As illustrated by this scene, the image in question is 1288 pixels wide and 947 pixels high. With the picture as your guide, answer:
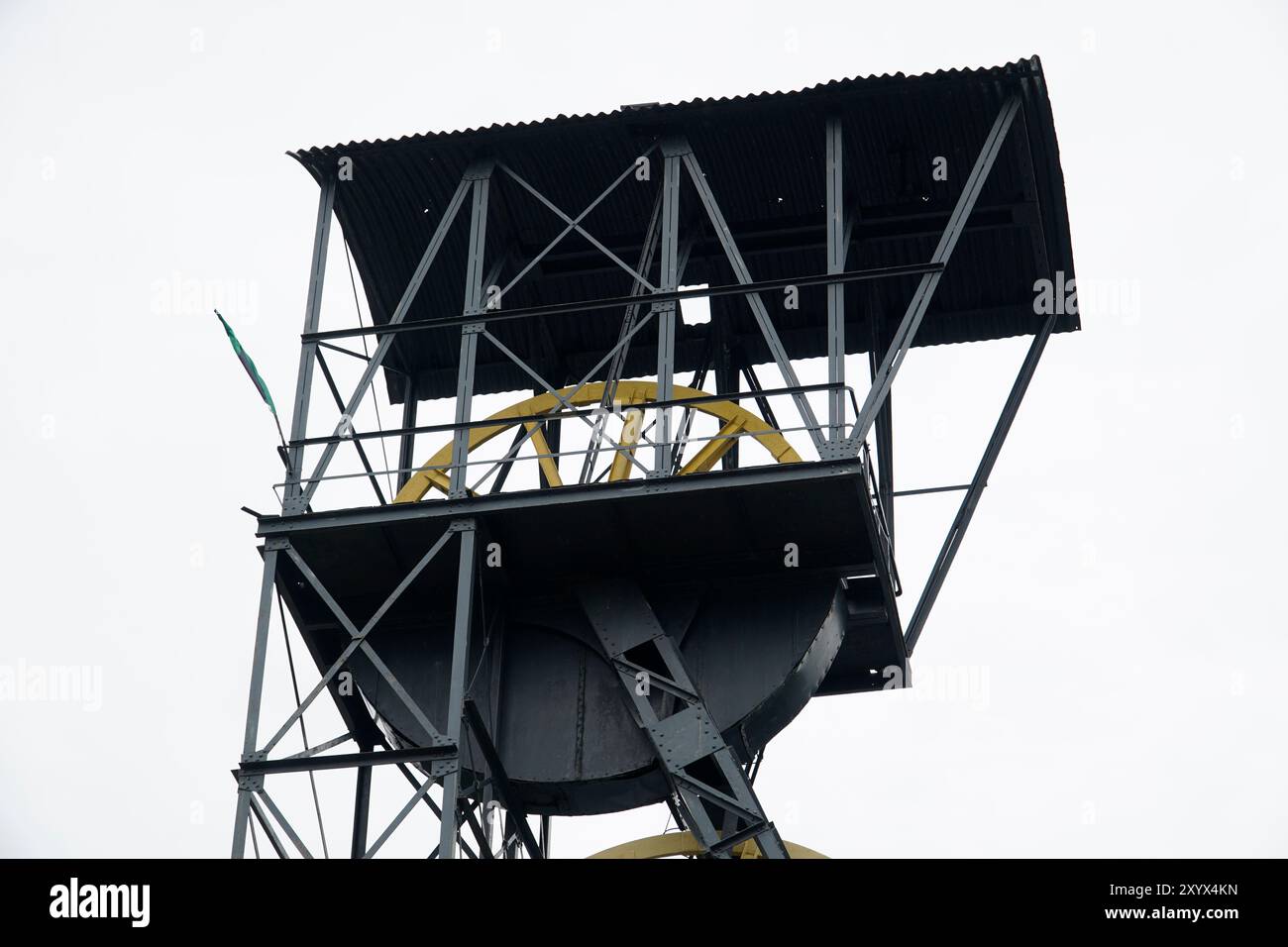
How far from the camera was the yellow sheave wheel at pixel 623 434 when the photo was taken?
24.7m

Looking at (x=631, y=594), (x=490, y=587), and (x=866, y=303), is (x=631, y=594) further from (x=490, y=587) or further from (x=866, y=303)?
(x=866, y=303)

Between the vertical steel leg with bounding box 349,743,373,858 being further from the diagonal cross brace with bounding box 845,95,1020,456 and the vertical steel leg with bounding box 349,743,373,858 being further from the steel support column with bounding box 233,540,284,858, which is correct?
the diagonal cross brace with bounding box 845,95,1020,456

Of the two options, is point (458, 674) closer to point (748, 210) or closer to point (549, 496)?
point (549, 496)

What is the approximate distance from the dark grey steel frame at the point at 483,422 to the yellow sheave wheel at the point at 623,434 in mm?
402

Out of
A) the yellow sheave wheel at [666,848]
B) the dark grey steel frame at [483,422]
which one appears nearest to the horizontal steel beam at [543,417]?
the dark grey steel frame at [483,422]

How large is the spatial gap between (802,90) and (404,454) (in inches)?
252

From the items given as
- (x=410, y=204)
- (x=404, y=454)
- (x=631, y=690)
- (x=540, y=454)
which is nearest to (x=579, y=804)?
(x=631, y=690)

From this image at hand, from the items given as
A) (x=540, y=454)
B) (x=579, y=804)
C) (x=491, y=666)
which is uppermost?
(x=540, y=454)

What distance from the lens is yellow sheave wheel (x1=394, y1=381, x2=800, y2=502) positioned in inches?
974

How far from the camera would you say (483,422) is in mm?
24594

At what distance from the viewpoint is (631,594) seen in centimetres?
2430

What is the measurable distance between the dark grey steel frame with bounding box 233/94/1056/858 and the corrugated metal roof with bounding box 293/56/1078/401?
0.36 metres

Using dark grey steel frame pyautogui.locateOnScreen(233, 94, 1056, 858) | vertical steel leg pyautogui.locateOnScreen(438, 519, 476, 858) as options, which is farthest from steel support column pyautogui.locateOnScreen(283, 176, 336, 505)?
vertical steel leg pyautogui.locateOnScreen(438, 519, 476, 858)

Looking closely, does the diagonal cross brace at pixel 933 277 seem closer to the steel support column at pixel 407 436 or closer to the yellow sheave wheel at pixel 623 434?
the yellow sheave wheel at pixel 623 434
